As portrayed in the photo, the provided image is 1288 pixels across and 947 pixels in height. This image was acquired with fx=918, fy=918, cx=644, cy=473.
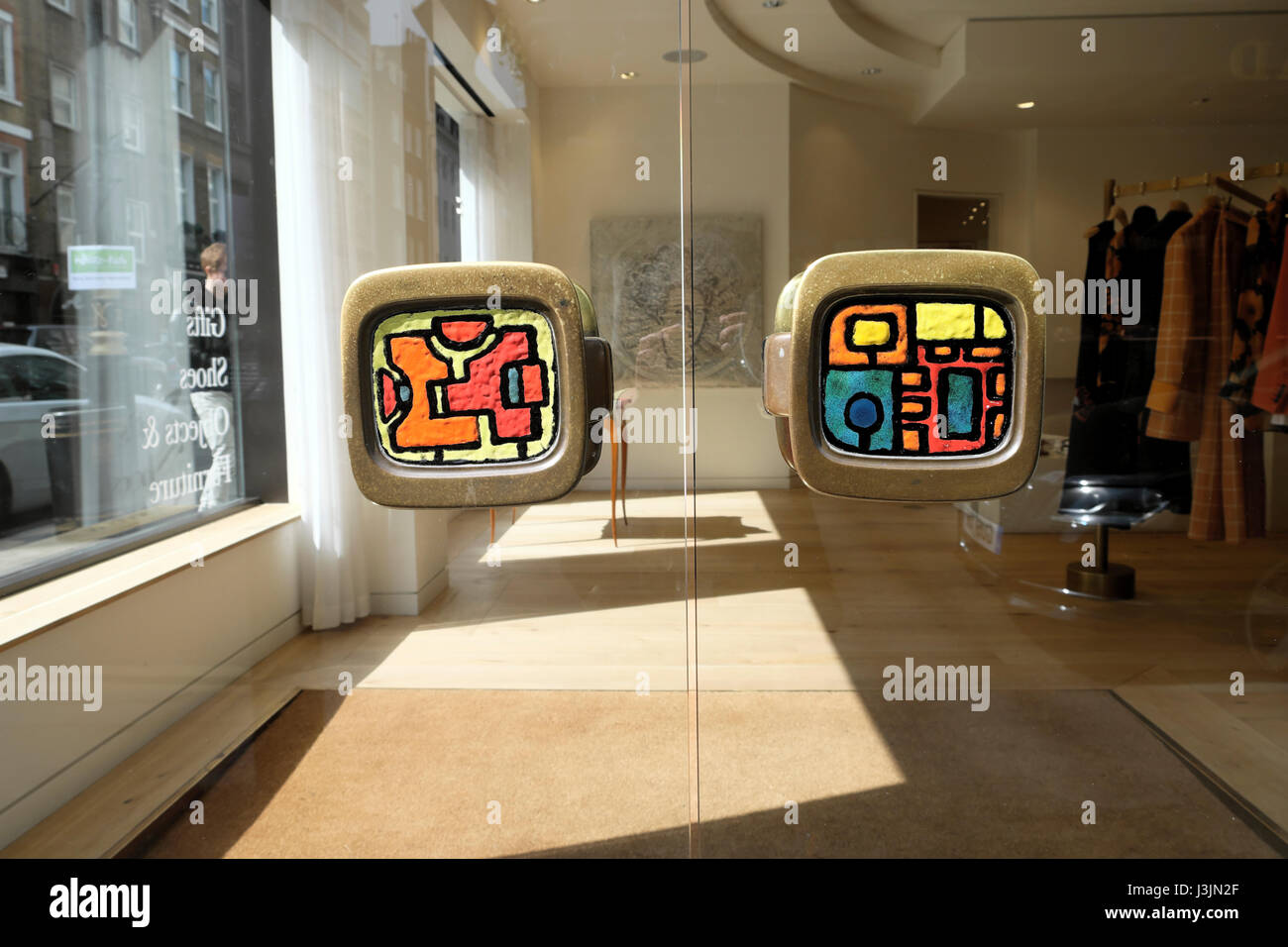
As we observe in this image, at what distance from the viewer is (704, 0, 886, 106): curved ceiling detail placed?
160cm

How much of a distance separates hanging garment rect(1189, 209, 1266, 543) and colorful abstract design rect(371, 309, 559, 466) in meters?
1.21

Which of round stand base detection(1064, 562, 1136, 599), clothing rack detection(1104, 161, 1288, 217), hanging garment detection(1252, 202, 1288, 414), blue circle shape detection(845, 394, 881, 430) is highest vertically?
clothing rack detection(1104, 161, 1288, 217)

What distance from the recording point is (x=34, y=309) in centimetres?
178

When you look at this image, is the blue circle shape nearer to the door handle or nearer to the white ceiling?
the door handle

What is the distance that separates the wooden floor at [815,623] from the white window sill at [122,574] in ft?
0.77

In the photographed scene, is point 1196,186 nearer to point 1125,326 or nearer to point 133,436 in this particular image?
point 1125,326

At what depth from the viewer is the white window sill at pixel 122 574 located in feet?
5.45

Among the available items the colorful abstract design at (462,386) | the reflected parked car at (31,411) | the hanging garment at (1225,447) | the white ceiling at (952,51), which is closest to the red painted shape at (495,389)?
the colorful abstract design at (462,386)

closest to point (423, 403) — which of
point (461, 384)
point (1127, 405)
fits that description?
point (461, 384)

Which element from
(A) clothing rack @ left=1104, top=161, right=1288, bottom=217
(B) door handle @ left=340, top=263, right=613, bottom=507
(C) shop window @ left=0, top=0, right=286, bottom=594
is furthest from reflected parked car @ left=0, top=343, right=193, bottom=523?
(A) clothing rack @ left=1104, top=161, right=1288, bottom=217

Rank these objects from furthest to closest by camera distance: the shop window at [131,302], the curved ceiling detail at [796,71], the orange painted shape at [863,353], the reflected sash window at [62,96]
Result: the reflected sash window at [62,96] → the shop window at [131,302] → the curved ceiling detail at [796,71] → the orange painted shape at [863,353]

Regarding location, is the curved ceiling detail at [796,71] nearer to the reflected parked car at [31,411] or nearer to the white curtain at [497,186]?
the white curtain at [497,186]

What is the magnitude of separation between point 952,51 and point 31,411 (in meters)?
1.89
